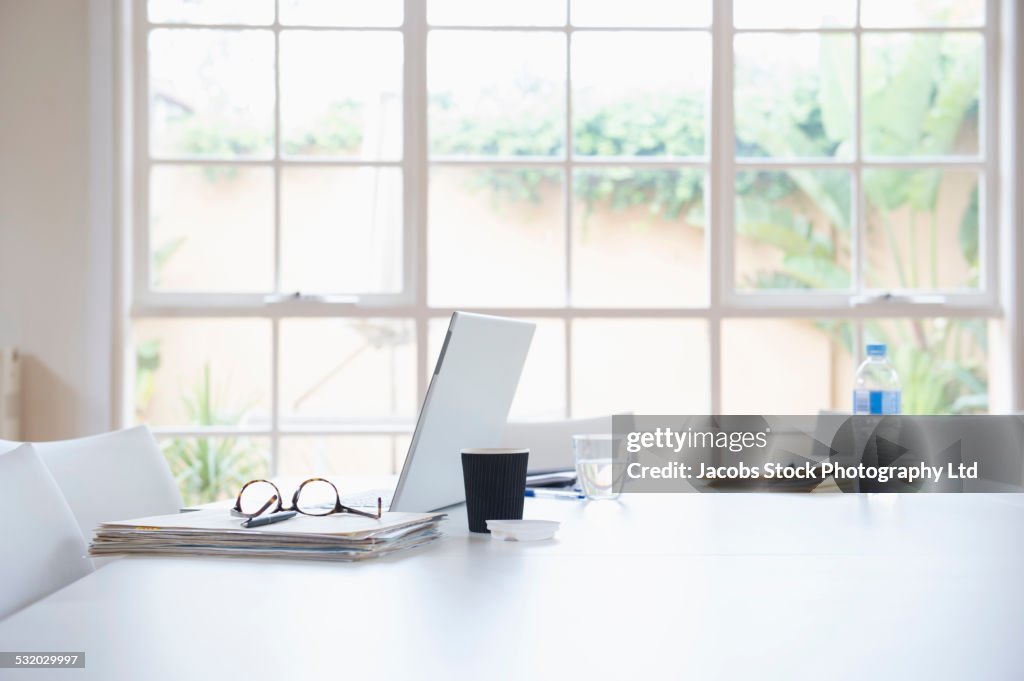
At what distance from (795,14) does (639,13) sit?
0.56m

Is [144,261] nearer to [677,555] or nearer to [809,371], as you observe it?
[809,371]

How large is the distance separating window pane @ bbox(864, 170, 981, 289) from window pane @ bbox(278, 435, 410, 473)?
1.83 metres

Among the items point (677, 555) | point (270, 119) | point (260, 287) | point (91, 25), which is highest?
point (91, 25)

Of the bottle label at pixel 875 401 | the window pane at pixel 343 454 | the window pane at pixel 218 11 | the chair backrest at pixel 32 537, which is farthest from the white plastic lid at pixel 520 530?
the window pane at pixel 218 11

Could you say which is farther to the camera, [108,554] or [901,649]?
[108,554]

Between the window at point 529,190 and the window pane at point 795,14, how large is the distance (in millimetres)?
12

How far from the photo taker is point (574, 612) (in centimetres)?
88

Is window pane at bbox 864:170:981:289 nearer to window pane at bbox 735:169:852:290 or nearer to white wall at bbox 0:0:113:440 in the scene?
window pane at bbox 735:169:852:290

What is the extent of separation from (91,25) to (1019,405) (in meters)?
3.40

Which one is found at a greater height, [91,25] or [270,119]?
[91,25]

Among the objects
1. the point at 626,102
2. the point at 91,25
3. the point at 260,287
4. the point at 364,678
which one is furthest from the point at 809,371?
the point at 364,678

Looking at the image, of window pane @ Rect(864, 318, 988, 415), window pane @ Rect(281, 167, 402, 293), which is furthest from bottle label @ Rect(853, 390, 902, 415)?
window pane @ Rect(281, 167, 402, 293)

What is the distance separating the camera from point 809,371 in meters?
3.57

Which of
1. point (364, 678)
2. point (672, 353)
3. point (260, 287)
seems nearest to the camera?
point (364, 678)
